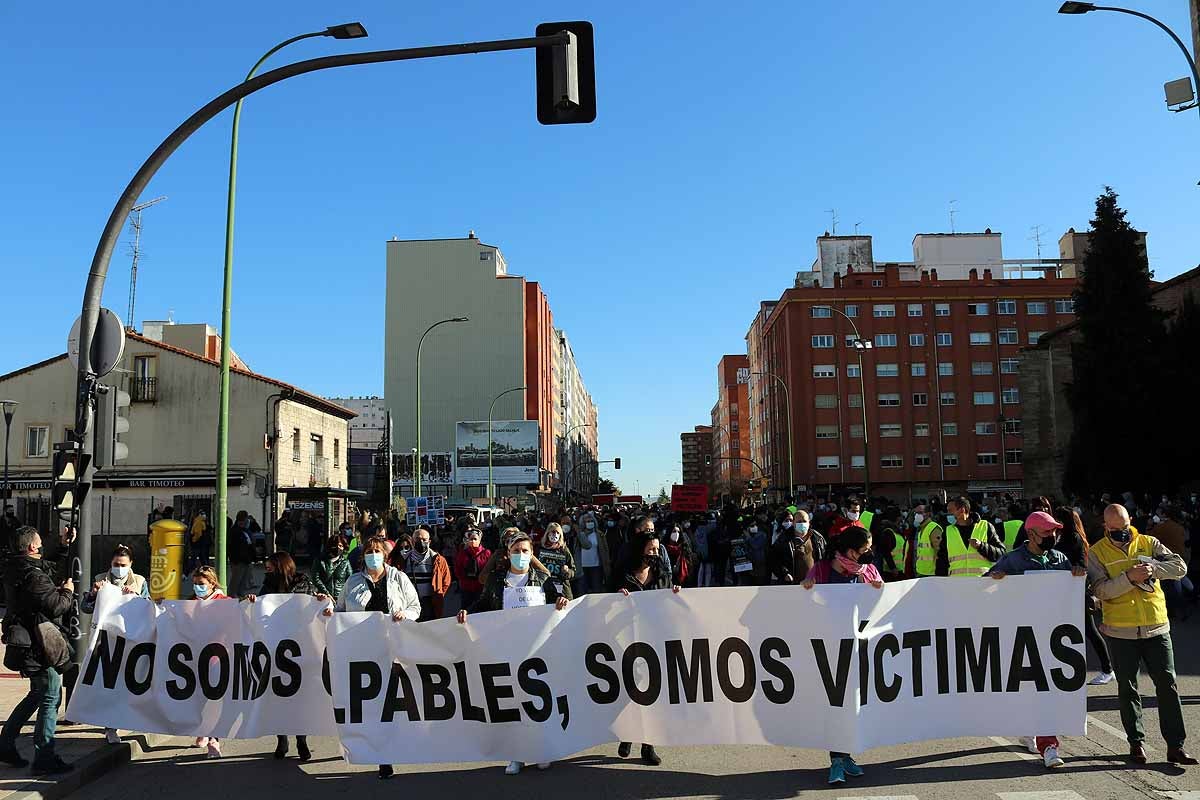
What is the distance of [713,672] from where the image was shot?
22.5 ft

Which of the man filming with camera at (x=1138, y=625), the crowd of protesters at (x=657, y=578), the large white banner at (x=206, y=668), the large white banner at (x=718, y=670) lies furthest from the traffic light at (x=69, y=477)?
the man filming with camera at (x=1138, y=625)

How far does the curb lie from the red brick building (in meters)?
73.3

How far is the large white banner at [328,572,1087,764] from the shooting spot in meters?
6.70

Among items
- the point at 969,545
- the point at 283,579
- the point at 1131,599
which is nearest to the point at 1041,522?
the point at 1131,599

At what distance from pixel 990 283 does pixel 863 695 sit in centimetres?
8015

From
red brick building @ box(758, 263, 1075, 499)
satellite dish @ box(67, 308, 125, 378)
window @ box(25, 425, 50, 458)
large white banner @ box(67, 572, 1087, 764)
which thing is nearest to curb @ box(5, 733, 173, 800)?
large white banner @ box(67, 572, 1087, 764)

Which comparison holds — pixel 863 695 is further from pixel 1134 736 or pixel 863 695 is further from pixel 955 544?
pixel 955 544

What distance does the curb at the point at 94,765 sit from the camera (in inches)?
245

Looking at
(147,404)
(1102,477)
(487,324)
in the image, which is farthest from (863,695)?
(487,324)

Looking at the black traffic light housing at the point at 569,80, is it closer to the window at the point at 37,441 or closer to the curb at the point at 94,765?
the curb at the point at 94,765

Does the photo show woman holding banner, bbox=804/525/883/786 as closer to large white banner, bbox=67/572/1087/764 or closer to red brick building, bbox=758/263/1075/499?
large white banner, bbox=67/572/1087/764

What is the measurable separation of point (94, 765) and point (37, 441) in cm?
3500

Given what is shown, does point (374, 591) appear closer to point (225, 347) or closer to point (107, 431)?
point (107, 431)

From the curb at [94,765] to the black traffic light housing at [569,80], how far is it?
6100 mm
